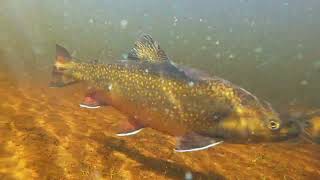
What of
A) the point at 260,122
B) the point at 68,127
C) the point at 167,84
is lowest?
the point at 68,127

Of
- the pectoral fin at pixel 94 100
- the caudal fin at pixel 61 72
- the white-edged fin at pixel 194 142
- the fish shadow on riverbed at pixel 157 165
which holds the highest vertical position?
the caudal fin at pixel 61 72

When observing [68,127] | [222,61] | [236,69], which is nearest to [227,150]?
[68,127]

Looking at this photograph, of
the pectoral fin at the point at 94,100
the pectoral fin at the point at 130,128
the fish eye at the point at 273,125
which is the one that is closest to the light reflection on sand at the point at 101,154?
the pectoral fin at the point at 94,100

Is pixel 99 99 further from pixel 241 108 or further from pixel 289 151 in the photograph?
pixel 289 151

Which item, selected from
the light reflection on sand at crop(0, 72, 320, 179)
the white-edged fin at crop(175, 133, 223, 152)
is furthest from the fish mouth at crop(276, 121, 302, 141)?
the light reflection on sand at crop(0, 72, 320, 179)

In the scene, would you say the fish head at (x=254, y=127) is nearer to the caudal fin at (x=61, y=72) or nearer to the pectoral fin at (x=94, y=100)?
the pectoral fin at (x=94, y=100)

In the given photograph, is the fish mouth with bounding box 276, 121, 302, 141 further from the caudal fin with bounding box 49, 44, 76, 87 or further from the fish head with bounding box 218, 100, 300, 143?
the caudal fin with bounding box 49, 44, 76, 87

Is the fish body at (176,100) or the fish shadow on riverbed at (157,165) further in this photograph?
the fish shadow on riverbed at (157,165)
